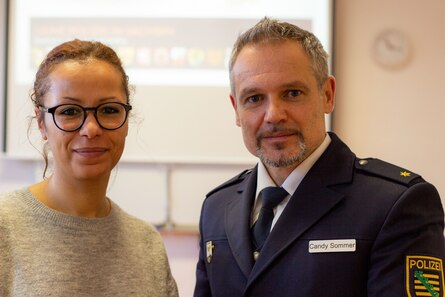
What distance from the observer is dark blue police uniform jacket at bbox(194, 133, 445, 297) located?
129 cm

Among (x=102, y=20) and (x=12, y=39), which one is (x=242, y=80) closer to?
(x=102, y=20)

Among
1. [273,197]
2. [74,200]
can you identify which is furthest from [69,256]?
[273,197]

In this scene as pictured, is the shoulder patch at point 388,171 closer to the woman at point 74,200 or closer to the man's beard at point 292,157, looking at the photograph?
the man's beard at point 292,157

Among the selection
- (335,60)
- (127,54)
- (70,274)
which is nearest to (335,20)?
(335,60)

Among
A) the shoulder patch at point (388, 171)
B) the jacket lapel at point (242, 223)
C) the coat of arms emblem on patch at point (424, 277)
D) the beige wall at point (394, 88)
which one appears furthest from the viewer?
the beige wall at point (394, 88)

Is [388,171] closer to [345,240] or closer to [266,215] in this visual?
[345,240]

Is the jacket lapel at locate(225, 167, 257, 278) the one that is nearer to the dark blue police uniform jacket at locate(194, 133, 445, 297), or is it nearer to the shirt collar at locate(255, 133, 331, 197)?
the dark blue police uniform jacket at locate(194, 133, 445, 297)

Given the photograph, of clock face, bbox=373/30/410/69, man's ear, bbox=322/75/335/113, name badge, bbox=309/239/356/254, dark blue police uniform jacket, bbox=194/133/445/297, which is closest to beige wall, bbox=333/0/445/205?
clock face, bbox=373/30/410/69

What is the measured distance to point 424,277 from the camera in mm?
1264

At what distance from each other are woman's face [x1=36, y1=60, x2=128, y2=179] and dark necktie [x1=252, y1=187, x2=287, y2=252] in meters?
0.48

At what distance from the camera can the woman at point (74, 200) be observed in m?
1.46

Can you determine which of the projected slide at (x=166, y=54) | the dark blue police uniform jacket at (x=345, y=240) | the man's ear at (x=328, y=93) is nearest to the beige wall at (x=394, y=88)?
the projected slide at (x=166, y=54)

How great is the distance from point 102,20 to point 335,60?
1475 mm

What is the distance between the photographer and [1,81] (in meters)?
3.26
